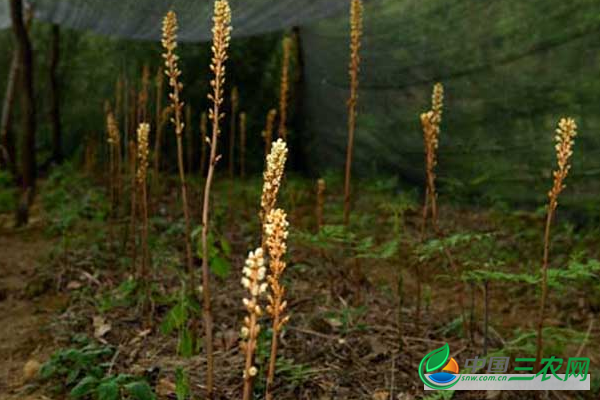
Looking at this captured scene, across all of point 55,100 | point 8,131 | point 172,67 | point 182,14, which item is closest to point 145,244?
point 172,67

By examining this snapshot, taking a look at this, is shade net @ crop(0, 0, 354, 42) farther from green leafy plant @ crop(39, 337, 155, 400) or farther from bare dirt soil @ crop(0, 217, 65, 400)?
green leafy plant @ crop(39, 337, 155, 400)

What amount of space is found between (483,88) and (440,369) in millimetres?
2765

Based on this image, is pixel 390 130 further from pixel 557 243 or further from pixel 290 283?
pixel 290 283

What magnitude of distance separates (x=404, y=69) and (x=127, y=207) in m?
2.29

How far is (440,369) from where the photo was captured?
202 centimetres

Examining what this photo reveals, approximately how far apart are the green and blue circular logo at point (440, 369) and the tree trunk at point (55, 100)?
5.72m

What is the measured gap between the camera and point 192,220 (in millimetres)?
4258

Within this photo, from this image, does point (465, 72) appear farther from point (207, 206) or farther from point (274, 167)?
point (274, 167)

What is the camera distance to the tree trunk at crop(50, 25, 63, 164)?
671 centimetres

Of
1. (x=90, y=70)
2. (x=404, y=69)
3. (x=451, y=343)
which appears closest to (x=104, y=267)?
(x=451, y=343)

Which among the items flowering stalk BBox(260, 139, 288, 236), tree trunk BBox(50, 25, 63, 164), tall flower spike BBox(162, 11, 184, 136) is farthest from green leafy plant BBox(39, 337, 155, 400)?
tree trunk BBox(50, 25, 63, 164)

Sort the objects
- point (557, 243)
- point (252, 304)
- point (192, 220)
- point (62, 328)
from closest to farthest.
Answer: point (252, 304) < point (62, 328) < point (557, 243) < point (192, 220)

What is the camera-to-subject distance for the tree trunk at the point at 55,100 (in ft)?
22.0

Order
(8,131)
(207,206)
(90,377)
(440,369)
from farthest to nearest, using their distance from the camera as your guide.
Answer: (8,131) < (440,369) < (90,377) < (207,206)
